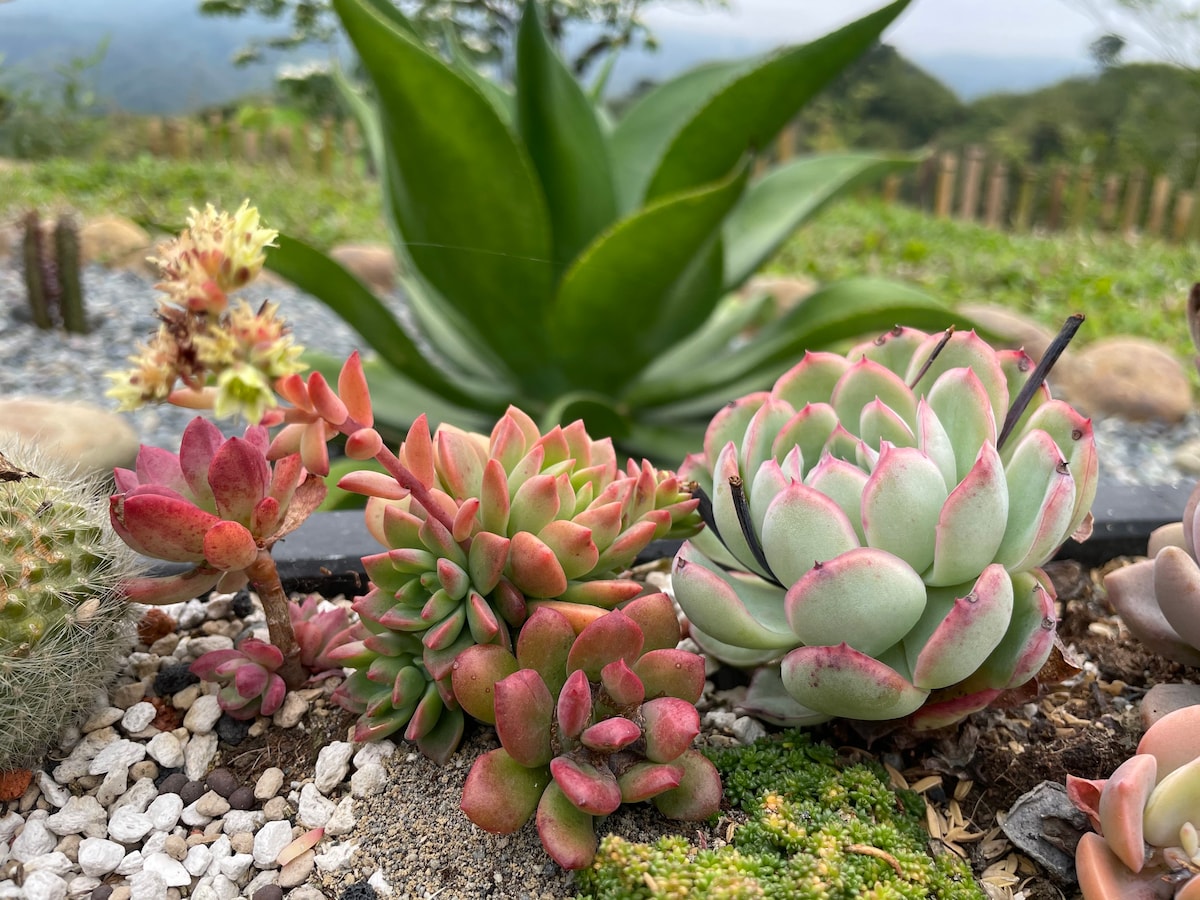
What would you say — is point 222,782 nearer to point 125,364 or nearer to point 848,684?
point 848,684

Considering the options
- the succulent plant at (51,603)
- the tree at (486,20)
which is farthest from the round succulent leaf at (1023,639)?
the tree at (486,20)

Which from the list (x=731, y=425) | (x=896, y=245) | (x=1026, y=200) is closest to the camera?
(x=731, y=425)

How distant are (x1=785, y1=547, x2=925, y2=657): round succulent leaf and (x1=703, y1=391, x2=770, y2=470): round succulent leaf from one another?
0.25 metres

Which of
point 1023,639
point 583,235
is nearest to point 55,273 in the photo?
point 583,235

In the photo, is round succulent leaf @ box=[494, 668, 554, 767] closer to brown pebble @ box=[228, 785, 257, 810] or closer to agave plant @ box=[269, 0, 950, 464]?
brown pebble @ box=[228, 785, 257, 810]

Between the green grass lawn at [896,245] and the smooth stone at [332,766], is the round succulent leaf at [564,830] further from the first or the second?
the green grass lawn at [896,245]

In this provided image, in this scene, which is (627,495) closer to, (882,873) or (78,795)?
(882,873)

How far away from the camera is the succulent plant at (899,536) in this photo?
27.1 inches

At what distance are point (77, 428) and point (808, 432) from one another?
1.90 meters

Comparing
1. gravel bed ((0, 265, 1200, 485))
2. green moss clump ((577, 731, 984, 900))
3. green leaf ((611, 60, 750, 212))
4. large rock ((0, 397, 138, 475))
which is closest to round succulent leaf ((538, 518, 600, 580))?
green moss clump ((577, 731, 984, 900))

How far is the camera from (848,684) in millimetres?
694

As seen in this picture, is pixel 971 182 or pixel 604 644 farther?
pixel 971 182

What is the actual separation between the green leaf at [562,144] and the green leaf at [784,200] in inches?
14.0

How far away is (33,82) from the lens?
14.8 ft
